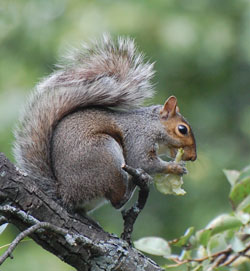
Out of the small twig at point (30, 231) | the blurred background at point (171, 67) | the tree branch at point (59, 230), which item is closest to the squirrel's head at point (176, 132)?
the tree branch at point (59, 230)

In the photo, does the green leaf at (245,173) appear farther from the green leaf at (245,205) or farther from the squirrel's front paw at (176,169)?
the squirrel's front paw at (176,169)

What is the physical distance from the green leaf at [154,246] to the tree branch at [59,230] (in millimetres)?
267

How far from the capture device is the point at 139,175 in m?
1.93

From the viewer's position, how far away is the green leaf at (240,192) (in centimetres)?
219

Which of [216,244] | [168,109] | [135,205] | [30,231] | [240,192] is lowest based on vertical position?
[30,231]

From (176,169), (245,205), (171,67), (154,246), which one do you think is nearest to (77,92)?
(176,169)

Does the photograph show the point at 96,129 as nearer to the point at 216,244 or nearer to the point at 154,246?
the point at 154,246

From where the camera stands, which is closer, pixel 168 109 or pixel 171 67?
pixel 168 109

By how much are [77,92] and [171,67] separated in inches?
109

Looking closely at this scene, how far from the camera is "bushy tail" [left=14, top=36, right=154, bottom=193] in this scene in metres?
2.12

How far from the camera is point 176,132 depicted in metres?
2.52

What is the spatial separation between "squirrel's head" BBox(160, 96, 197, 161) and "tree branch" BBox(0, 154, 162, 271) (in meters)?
0.74

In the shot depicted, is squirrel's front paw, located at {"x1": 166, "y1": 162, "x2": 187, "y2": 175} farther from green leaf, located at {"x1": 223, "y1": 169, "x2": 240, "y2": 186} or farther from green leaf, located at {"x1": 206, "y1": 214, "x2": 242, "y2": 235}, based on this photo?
green leaf, located at {"x1": 206, "y1": 214, "x2": 242, "y2": 235}

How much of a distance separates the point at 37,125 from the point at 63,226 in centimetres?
55
